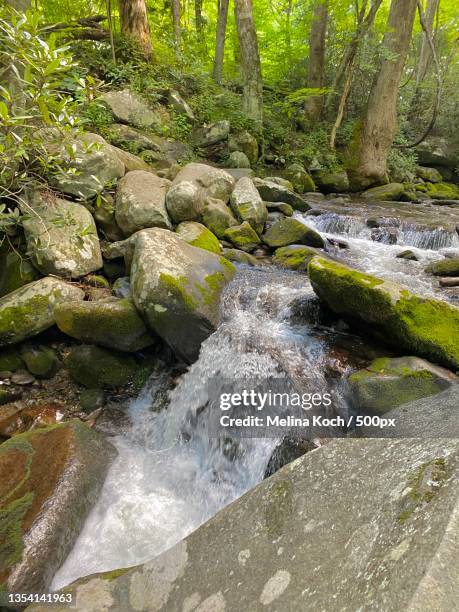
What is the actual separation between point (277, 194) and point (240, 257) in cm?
354

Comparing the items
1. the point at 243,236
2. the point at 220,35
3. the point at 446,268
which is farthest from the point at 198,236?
the point at 220,35

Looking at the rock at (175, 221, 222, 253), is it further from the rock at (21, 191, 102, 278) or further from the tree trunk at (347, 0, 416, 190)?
the tree trunk at (347, 0, 416, 190)

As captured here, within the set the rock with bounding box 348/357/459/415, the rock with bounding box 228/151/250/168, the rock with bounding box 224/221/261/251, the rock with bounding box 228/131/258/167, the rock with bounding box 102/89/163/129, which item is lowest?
the rock with bounding box 348/357/459/415

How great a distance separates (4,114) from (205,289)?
2.81 m

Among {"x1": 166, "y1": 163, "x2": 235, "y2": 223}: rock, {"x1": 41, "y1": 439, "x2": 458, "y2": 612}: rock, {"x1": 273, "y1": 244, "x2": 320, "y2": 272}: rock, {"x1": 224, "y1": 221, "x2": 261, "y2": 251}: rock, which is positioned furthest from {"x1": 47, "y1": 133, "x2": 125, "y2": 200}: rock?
{"x1": 41, "y1": 439, "x2": 458, "y2": 612}: rock

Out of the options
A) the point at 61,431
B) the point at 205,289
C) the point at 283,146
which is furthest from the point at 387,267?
the point at 283,146

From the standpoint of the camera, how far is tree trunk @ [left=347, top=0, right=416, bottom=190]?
11695 millimetres

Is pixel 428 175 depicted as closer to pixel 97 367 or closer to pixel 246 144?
pixel 246 144

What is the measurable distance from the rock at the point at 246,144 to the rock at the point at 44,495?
33.0ft

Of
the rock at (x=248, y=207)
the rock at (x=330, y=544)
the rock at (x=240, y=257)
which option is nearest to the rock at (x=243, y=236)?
the rock at (x=248, y=207)

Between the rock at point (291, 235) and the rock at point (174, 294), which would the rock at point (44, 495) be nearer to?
the rock at point (174, 294)

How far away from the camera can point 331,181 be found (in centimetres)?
1262

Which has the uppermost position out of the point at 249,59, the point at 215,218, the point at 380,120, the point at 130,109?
the point at 249,59

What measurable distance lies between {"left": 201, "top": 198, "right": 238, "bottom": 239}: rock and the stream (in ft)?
4.12
